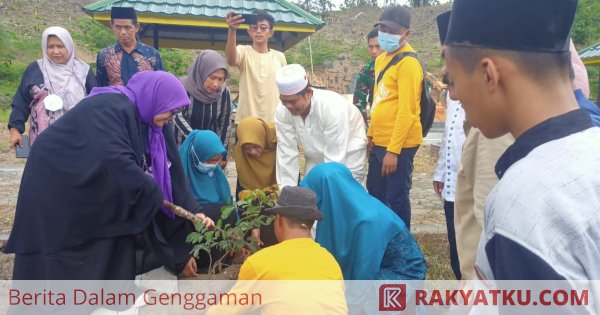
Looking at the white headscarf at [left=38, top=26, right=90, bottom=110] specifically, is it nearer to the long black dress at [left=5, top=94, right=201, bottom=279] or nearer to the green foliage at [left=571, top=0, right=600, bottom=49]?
the long black dress at [left=5, top=94, right=201, bottom=279]

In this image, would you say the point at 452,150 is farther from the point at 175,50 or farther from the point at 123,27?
the point at 175,50

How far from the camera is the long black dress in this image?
251 centimetres

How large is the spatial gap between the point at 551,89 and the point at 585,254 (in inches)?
10.7

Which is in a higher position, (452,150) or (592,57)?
(592,57)

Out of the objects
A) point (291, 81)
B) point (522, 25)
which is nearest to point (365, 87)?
point (291, 81)

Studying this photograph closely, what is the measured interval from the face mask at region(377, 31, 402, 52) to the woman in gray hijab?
1185mm

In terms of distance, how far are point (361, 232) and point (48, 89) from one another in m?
2.63

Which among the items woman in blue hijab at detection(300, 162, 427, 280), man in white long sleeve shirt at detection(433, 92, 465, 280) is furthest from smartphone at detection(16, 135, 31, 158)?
man in white long sleeve shirt at detection(433, 92, 465, 280)

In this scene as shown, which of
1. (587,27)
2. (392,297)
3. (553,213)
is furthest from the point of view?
(587,27)

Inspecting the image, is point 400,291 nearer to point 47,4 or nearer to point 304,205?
point 304,205

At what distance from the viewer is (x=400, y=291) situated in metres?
2.73

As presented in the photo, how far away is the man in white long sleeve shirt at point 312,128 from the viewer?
3.57m

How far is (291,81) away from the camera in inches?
138

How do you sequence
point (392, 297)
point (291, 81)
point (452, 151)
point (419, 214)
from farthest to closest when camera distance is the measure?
1. point (419, 214)
2. point (291, 81)
3. point (452, 151)
4. point (392, 297)
